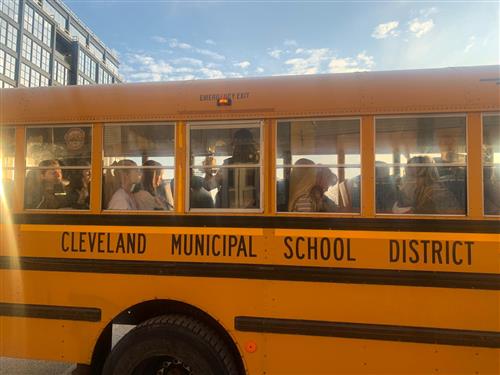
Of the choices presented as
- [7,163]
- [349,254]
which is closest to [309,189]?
[349,254]

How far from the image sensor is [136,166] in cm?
305

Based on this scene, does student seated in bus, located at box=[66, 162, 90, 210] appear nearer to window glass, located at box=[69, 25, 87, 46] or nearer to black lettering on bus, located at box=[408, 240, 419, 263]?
black lettering on bus, located at box=[408, 240, 419, 263]

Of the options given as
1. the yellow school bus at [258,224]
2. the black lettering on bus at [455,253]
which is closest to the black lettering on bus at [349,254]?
the yellow school bus at [258,224]

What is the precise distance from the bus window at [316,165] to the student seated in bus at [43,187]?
171cm

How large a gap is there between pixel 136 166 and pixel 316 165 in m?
1.33

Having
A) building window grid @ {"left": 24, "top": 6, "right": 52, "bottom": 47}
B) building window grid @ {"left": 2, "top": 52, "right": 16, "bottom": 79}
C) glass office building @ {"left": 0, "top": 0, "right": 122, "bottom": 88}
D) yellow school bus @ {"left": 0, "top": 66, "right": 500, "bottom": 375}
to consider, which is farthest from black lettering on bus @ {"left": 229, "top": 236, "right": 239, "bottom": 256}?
building window grid @ {"left": 24, "top": 6, "right": 52, "bottom": 47}

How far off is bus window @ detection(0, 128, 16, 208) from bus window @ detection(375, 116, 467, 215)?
8.93 feet

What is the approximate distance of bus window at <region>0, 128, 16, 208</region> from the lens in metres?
3.15

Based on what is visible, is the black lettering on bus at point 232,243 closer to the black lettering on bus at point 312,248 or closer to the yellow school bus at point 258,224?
the yellow school bus at point 258,224

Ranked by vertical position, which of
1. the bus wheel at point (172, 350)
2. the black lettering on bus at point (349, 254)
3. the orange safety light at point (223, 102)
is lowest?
the bus wheel at point (172, 350)

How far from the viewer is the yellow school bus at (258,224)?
262cm

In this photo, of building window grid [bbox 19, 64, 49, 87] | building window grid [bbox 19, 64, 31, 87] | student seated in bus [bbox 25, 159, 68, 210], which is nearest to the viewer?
student seated in bus [bbox 25, 159, 68, 210]

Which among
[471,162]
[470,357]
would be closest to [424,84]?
[471,162]

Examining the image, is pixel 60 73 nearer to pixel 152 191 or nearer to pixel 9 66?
pixel 9 66
